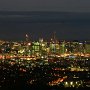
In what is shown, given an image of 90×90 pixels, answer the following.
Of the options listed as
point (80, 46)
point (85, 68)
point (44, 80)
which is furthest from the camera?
point (80, 46)

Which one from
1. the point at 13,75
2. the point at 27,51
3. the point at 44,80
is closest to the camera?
the point at 44,80

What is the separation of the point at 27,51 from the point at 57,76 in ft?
68.9

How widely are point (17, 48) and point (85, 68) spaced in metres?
16.7

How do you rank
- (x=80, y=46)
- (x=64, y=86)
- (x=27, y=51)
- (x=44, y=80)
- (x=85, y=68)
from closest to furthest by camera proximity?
(x=64, y=86)
(x=44, y=80)
(x=85, y=68)
(x=27, y=51)
(x=80, y=46)

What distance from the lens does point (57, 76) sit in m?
30.5

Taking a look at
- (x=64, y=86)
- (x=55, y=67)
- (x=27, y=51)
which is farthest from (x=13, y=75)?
(x=27, y=51)

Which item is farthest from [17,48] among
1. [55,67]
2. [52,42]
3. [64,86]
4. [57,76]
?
[64,86]

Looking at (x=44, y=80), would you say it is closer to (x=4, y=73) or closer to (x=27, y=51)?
(x=4, y=73)

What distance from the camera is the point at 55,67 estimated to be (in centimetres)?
3728

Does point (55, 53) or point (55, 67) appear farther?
point (55, 53)

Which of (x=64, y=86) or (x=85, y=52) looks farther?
(x=85, y=52)

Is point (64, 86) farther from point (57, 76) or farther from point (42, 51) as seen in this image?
point (42, 51)

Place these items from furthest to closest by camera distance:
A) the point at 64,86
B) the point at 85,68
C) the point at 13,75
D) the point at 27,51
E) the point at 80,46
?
the point at 80,46 → the point at 27,51 → the point at 85,68 → the point at 13,75 → the point at 64,86

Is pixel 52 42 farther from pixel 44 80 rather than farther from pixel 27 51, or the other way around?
pixel 44 80
